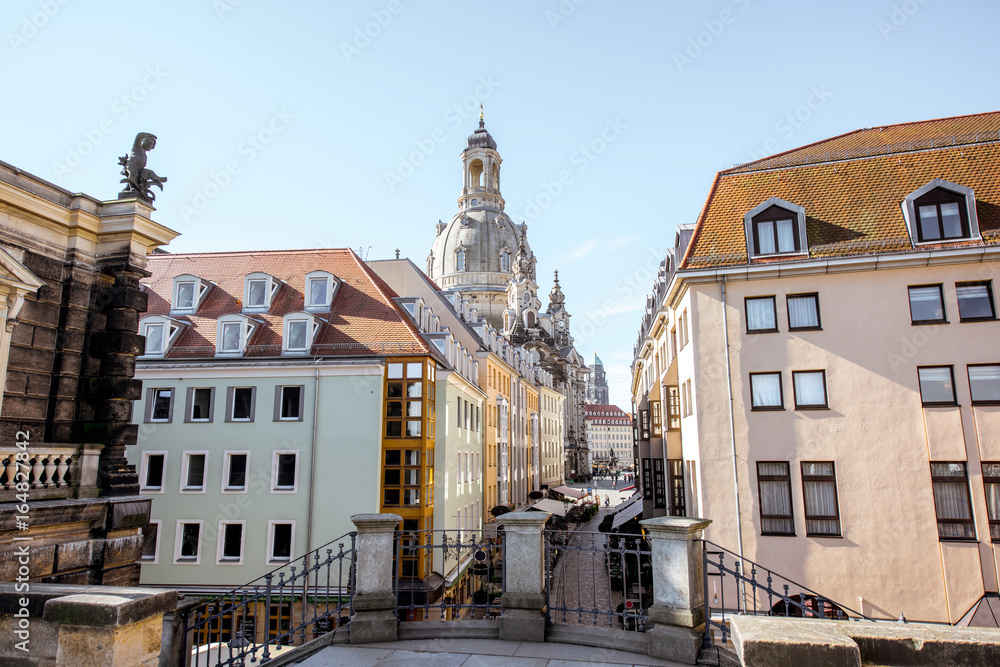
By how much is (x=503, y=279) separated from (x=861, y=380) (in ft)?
278

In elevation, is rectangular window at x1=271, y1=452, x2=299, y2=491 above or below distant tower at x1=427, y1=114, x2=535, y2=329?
below

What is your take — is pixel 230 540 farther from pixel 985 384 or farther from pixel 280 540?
pixel 985 384

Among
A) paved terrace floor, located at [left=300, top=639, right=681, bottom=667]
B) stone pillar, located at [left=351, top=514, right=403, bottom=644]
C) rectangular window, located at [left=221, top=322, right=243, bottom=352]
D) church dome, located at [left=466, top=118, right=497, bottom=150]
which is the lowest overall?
paved terrace floor, located at [left=300, top=639, right=681, bottom=667]

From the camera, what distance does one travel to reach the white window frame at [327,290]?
27422 millimetres

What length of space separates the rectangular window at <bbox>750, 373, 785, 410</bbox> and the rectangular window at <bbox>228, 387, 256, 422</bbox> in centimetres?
1804

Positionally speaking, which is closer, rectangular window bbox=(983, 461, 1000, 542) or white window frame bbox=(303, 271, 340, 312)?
rectangular window bbox=(983, 461, 1000, 542)

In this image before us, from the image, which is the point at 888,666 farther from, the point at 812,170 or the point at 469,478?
the point at 469,478

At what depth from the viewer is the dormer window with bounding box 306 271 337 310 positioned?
90.4 feet

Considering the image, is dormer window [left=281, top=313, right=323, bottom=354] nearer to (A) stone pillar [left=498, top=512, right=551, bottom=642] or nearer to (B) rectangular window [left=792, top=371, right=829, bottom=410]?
(B) rectangular window [left=792, top=371, right=829, bottom=410]

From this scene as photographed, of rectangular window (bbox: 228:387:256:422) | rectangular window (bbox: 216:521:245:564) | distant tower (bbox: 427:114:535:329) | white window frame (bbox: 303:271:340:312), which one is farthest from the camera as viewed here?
distant tower (bbox: 427:114:535:329)

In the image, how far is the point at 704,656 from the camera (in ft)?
25.5

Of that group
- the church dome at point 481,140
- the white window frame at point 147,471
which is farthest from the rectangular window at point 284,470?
the church dome at point 481,140

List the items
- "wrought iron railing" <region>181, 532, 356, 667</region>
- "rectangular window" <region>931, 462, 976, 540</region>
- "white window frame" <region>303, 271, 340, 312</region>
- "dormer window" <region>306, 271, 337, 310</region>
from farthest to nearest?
"dormer window" <region>306, 271, 337, 310</region>, "white window frame" <region>303, 271, 340, 312</region>, "rectangular window" <region>931, 462, 976, 540</region>, "wrought iron railing" <region>181, 532, 356, 667</region>

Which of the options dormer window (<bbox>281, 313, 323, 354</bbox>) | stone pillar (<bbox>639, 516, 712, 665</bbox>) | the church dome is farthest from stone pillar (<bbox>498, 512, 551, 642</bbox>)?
the church dome
